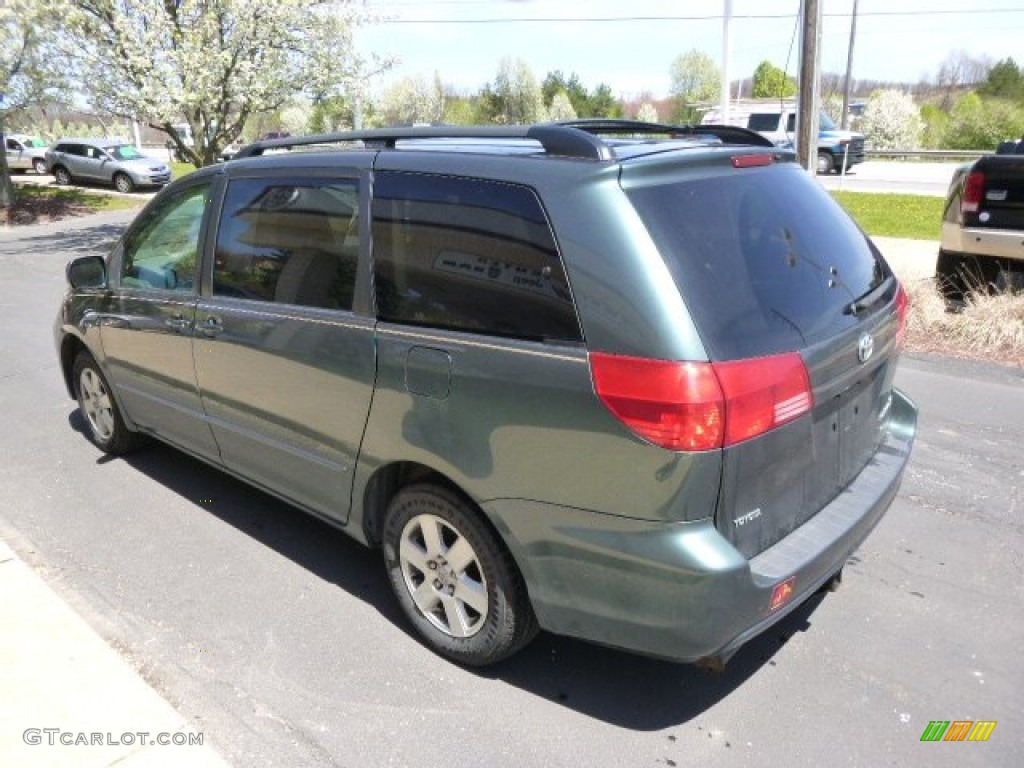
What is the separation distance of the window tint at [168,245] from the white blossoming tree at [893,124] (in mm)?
46463

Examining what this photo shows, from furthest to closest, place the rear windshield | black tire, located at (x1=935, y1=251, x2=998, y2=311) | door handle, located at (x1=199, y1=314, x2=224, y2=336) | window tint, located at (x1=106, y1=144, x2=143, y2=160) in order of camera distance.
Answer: window tint, located at (x1=106, y1=144, x2=143, y2=160)
black tire, located at (x1=935, y1=251, x2=998, y2=311)
door handle, located at (x1=199, y1=314, x2=224, y2=336)
the rear windshield

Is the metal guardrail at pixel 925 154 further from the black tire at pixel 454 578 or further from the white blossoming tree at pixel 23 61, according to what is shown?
the black tire at pixel 454 578

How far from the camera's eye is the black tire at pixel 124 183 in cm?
2733

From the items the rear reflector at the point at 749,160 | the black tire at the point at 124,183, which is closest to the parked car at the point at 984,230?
the rear reflector at the point at 749,160

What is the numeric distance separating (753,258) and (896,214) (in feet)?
49.3

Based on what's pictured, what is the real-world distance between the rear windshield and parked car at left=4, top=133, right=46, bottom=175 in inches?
1464

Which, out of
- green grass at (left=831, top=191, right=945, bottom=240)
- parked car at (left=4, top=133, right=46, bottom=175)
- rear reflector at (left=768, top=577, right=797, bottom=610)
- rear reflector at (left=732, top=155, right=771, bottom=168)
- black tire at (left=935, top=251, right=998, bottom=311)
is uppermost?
rear reflector at (left=732, top=155, right=771, bottom=168)

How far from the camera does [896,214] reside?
15812 millimetres

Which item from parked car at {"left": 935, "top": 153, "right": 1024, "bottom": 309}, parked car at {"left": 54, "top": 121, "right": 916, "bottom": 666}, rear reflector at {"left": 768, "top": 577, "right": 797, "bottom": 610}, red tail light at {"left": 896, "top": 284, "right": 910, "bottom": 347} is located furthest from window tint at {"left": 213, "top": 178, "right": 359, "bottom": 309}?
parked car at {"left": 935, "top": 153, "right": 1024, "bottom": 309}

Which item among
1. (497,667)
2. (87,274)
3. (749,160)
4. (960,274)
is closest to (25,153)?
(87,274)

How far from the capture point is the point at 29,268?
1327cm

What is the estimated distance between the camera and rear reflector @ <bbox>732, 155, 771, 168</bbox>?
111 inches

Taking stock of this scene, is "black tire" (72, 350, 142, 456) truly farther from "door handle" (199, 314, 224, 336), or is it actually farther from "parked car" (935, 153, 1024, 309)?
"parked car" (935, 153, 1024, 309)

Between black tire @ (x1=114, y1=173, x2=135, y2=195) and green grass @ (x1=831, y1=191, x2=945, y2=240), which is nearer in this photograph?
A: green grass @ (x1=831, y1=191, x2=945, y2=240)
